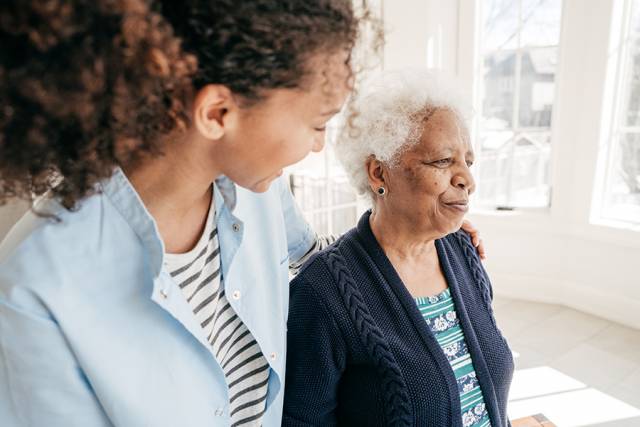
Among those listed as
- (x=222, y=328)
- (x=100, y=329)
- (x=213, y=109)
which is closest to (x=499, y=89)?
(x=222, y=328)

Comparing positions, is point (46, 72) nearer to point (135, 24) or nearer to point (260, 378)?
point (135, 24)

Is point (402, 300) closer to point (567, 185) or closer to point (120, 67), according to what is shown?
point (120, 67)

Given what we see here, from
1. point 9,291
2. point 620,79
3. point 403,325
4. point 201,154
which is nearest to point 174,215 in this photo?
point 201,154

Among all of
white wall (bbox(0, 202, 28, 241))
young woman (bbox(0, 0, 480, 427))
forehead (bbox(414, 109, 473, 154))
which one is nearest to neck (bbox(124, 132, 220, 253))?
young woman (bbox(0, 0, 480, 427))

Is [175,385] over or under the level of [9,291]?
under

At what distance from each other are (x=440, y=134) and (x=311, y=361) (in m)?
0.65

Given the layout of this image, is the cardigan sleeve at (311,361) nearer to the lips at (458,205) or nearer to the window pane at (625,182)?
the lips at (458,205)

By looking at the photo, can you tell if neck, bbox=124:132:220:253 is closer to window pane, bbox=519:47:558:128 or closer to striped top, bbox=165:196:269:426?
striped top, bbox=165:196:269:426

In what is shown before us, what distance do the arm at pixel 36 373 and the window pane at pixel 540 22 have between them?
3.68 m

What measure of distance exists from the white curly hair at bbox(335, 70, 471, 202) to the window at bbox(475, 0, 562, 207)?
263 centimetres

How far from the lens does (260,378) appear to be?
3.25 ft

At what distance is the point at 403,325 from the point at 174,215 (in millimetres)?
606

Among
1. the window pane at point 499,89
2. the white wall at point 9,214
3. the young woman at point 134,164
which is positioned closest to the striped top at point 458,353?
the young woman at point 134,164

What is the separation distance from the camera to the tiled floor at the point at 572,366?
95.6 inches
